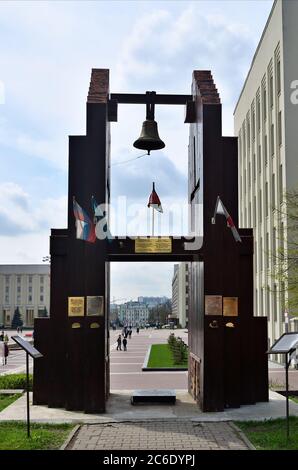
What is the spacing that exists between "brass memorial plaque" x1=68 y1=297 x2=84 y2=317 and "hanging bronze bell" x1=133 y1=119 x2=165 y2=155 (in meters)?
4.12

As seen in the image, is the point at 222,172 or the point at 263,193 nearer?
the point at 222,172

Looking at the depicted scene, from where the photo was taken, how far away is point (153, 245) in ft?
47.1

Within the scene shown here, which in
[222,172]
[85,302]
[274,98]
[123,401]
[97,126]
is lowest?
[123,401]

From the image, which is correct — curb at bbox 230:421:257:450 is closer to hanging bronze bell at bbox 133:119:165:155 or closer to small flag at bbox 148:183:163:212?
small flag at bbox 148:183:163:212

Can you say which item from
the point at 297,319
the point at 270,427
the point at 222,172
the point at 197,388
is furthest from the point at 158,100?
the point at 297,319

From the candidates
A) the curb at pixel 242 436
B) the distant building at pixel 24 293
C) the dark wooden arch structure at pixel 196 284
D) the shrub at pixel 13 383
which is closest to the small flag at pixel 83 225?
the dark wooden arch structure at pixel 196 284

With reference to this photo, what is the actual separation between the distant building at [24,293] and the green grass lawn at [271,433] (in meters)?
129

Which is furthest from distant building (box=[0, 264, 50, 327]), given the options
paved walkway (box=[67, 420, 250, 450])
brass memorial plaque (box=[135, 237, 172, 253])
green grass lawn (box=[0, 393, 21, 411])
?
paved walkway (box=[67, 420, 250, 450])

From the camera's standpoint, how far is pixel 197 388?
48.7ft

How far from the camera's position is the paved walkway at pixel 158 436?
10406 millimetres

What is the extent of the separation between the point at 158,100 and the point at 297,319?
19.5 m

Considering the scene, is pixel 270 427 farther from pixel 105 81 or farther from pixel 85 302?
pixel 105 81

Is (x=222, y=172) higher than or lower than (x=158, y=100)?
lower
